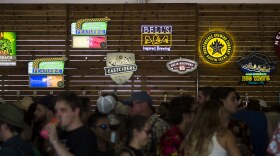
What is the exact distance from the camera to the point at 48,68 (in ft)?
40.8

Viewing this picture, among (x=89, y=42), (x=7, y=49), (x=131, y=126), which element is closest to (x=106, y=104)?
(x=131, y=126)

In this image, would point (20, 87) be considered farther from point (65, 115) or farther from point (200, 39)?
point (65, 115)

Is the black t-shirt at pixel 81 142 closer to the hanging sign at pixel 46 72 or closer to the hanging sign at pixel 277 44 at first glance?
the hanging sign at pixel 46 72

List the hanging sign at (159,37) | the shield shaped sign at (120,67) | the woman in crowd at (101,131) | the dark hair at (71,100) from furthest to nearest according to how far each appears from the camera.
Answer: the hanging sign at (159,37) < the shield shaped sign at (120,67) < the woman in crowd at (101,131) < the dark hair at (71,100)

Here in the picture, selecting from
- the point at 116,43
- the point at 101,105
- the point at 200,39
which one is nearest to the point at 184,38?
the point at 200,39

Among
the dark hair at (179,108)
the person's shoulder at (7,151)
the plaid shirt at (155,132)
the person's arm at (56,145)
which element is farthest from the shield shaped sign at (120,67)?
the person's shoulder at (7,151)

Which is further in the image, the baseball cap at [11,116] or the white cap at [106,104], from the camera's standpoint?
the white cap at [106,104]

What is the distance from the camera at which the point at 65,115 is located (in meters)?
4.42

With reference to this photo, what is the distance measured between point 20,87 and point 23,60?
0.70 m

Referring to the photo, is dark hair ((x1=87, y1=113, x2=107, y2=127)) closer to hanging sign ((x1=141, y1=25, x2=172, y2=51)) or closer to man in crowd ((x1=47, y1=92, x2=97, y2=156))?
man in crowd ((x1=47, y1=92, x2=97, y2=156))

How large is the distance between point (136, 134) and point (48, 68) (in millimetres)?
8268

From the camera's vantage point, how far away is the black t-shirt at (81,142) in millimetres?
4281

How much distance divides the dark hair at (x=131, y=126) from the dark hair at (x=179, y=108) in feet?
2.13

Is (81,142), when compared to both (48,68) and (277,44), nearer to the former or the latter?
(48,68)
